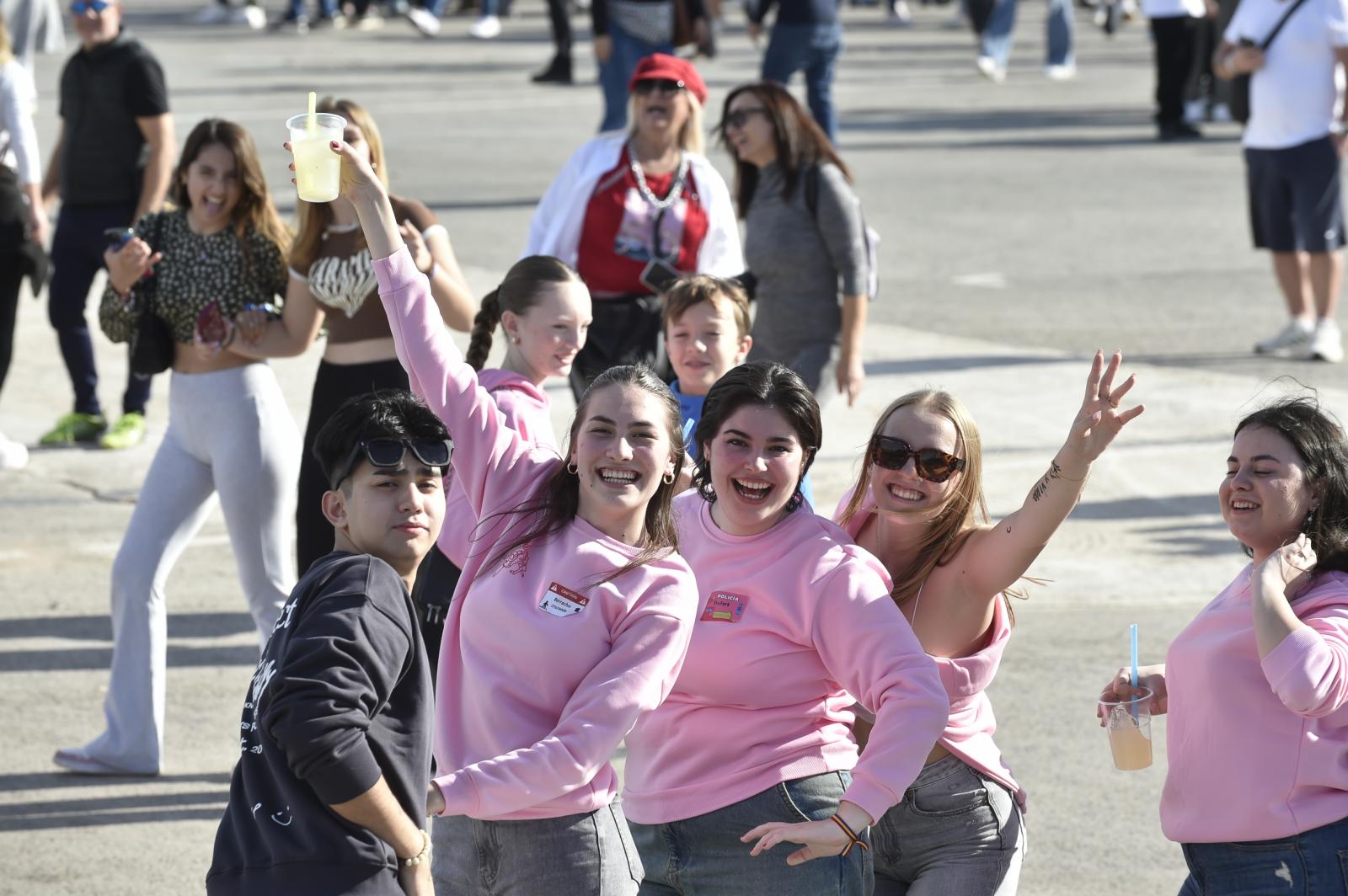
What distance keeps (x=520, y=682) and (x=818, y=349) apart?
12.7 ft

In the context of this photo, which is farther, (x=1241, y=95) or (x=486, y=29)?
(x=486, y=29)

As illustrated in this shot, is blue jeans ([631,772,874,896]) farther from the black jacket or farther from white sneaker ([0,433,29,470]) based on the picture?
white sneaker ([0,433,29,470])

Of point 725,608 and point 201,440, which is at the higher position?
point 725,608

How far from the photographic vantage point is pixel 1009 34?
25.7 metres

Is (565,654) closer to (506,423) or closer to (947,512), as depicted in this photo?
(947,512)

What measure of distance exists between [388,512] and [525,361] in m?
1.58

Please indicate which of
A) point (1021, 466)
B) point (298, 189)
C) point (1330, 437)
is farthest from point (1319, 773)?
point (1021, 466)

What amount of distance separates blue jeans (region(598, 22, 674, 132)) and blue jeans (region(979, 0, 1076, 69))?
12.0 metres

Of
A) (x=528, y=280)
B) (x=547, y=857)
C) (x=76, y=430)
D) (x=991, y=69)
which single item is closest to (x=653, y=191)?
(x=528, y=280)

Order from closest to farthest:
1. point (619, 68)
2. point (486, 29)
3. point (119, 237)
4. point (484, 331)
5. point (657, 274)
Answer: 1. point (484, 331)
2. point (119, 237)
3. point (657, 274)
4. point (619, 68)
5. point (486, 29)

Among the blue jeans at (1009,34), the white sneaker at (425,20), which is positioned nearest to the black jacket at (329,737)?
the blue jeans at (1009,34)

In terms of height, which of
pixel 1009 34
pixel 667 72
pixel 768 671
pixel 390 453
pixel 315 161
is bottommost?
pixel 1009 34

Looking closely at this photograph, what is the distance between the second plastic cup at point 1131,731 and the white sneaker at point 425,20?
27.6 meters

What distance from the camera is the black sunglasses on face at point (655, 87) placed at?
22.7 ft
